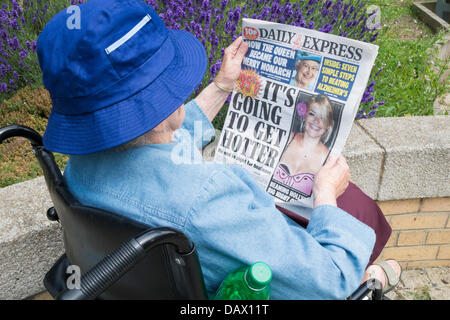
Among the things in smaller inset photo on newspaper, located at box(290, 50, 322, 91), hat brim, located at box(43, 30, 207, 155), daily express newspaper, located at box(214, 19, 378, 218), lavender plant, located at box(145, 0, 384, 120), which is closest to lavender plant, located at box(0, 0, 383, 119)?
lavender plant, located at box(145, 0, 384, 120)

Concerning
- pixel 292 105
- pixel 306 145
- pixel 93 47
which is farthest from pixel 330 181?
pixel 93 47

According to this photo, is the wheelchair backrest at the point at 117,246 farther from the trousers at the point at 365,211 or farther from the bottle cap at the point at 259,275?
the trousers at the point at 365,211

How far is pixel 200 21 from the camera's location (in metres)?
2.45

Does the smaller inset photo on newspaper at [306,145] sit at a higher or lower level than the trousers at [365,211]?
higher

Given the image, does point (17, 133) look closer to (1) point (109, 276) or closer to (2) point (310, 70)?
(1) point (109, 276)

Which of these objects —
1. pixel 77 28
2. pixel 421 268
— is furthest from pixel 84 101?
pixel 421 268

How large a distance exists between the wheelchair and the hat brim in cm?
13

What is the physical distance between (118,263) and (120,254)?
16 mm

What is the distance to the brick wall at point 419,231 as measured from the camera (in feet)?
7.06

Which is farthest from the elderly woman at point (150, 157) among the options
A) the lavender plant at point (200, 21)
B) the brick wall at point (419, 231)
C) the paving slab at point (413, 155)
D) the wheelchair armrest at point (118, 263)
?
the lavender plant at point (200, 21)

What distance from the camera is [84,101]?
0.92m

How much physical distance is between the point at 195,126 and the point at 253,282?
2.74 feet

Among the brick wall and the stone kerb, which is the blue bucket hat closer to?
the stone kerb

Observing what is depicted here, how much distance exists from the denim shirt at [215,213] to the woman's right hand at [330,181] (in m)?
0.17
